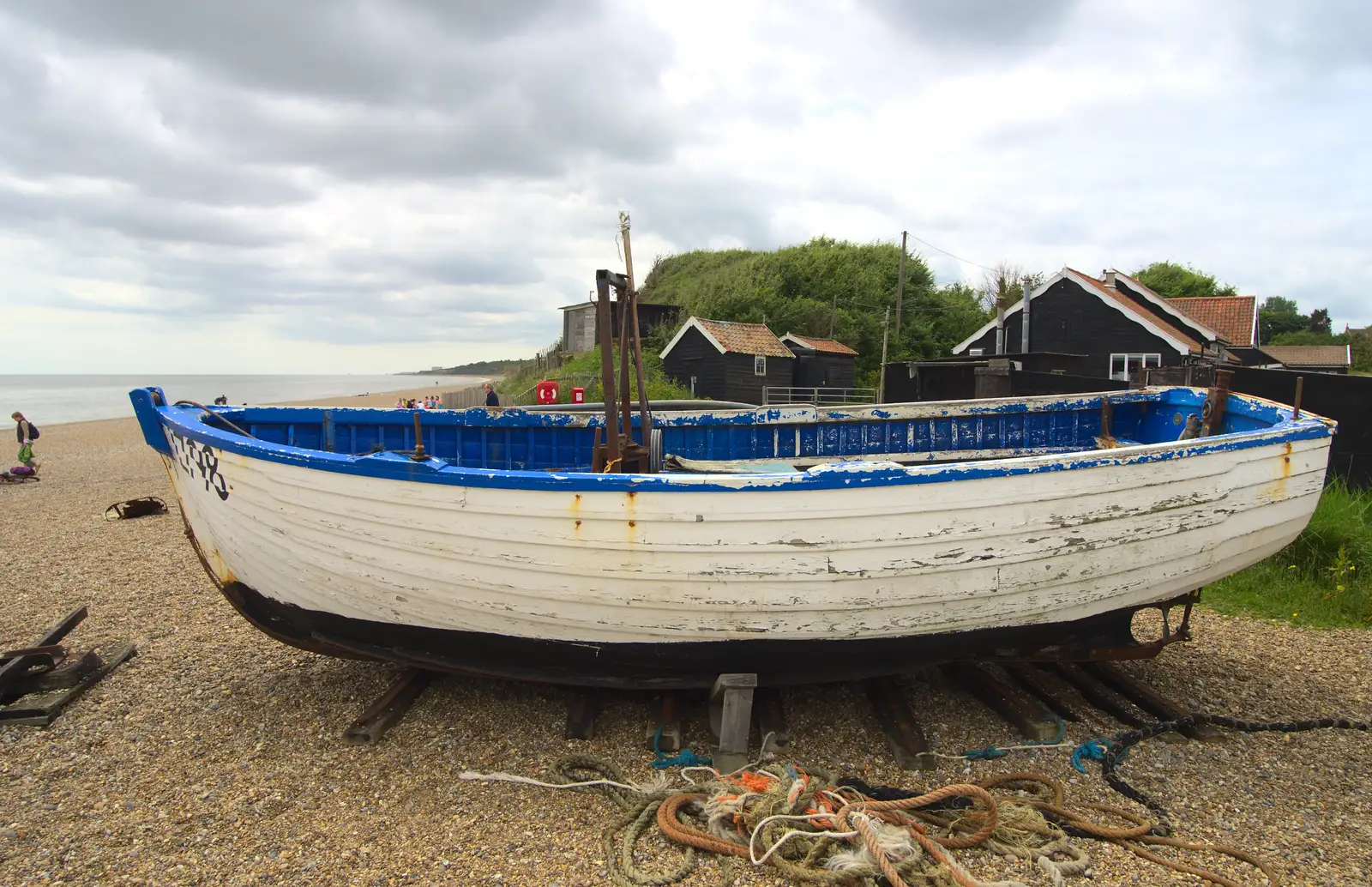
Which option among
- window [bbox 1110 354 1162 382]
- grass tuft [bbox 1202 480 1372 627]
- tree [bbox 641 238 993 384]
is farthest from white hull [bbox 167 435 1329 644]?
tree [bbox 641 238 993 384]

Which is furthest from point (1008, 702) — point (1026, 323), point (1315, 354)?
point (1315, 354)

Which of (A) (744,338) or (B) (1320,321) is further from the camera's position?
(B) (1320,321)

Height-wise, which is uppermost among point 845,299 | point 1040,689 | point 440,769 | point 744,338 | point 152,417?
point 845,299

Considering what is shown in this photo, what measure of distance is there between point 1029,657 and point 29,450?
20.1 meters

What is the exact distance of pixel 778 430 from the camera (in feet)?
21.2

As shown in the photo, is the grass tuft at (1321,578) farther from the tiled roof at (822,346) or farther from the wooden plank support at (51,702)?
the tiled roof at (822,346)

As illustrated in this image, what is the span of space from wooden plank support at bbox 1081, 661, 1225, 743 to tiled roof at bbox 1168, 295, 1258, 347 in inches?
937

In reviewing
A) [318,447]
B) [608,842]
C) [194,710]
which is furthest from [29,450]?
[608,842]

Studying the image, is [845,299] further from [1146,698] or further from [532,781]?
[532,781]

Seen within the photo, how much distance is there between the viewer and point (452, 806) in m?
3.64

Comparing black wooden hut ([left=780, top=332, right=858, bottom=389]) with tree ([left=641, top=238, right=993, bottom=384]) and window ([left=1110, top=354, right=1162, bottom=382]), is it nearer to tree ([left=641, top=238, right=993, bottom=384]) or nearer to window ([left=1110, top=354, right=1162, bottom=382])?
tree ([left=641, top=238, right=993, bottom=384])

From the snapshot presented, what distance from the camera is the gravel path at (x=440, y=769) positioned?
3234 mm

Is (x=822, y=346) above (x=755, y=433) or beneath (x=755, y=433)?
above

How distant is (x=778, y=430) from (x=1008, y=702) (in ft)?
9.20
